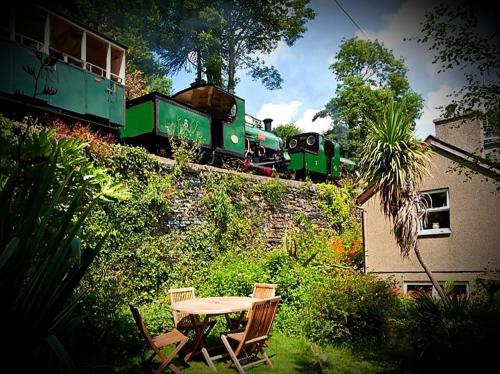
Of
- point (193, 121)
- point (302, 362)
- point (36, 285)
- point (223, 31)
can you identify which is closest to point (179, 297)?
point (302, 362)

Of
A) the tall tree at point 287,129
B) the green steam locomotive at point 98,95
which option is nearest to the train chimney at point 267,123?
the green steam locomotive at point 98,95

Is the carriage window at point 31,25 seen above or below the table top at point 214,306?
above

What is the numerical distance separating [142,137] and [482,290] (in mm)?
8510

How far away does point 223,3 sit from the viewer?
19.4 metres

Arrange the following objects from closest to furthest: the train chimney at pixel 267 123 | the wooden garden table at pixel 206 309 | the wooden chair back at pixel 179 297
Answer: the wooden garden table at pixel 206 309 < the wooden chair back at pixel 179 297 < the train chimney at pixel 267 123

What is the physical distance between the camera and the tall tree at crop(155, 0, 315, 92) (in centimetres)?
1898

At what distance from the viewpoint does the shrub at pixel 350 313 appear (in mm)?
6117

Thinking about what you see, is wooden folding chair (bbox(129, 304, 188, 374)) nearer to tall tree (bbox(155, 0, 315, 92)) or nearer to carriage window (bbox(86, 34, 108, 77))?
carriage window (bbox(86, 34, 108, 77))

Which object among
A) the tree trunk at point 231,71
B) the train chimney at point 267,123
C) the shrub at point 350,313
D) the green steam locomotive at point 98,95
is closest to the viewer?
the shrub at point 350,313

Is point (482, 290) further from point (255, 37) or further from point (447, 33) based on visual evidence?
point (255, 37)

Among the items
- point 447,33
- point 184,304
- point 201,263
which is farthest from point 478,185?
point 184,304

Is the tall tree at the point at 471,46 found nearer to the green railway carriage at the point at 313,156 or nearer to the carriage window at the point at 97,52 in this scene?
the carriage window at the point at 97,52

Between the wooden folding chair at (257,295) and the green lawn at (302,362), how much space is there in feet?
1.82

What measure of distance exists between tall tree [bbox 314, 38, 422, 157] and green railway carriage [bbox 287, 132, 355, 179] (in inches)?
388
